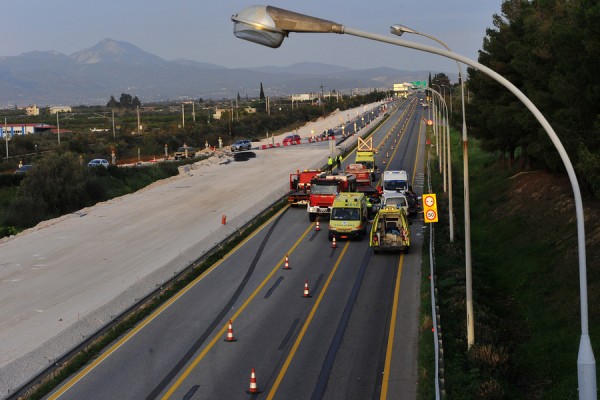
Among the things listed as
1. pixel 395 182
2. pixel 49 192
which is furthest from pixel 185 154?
pixel 395 182

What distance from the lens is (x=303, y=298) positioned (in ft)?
97.0

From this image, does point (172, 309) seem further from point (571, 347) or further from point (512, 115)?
point (512, 115)

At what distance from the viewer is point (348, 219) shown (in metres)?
41.2

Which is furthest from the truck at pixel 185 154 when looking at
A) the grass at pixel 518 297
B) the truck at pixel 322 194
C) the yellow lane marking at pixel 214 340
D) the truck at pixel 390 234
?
the yellow lane marking at pixel 214 340

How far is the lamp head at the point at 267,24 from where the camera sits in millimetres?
8523

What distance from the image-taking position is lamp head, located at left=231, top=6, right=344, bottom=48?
852 centimetres

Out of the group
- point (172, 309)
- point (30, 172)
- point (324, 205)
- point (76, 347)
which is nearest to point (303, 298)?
point (172, 309)

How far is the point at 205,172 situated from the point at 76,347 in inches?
2290

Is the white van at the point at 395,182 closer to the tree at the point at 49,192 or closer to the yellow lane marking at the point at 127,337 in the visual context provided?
the yellow lane marking at the point at 127,337

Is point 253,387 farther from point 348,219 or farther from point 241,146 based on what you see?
point 241,146

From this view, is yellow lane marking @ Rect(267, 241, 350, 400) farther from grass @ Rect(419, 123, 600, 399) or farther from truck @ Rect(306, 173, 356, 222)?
truck @ Rect(306, 173, 356, 222)

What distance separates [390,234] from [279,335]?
13.6 m

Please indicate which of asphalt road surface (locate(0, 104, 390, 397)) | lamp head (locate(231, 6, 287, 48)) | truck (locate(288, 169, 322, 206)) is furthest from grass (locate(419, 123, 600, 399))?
lamp head (locate(231, 6, 287, 48))

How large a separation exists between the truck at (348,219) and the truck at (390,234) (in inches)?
131
